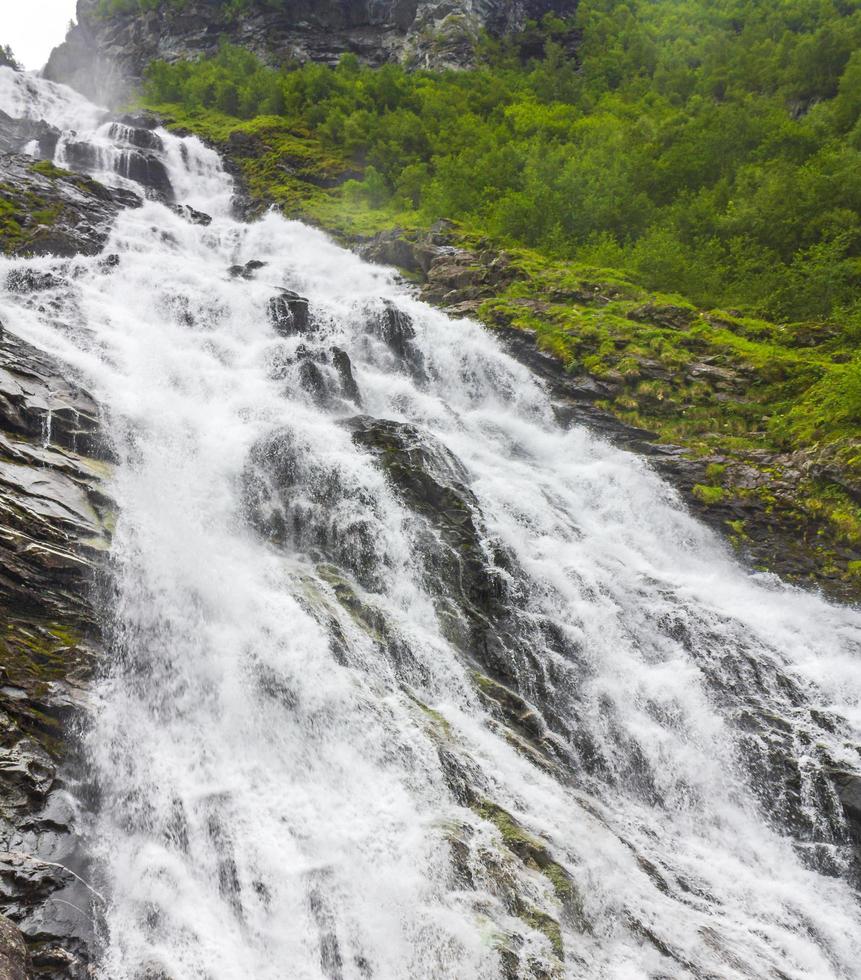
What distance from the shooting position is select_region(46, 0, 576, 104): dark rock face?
51188 millimetres

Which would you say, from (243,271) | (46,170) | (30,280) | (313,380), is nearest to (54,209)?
(46,170)

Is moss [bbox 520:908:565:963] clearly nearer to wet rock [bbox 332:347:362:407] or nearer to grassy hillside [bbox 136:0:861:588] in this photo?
grassy hillside [bbox 136:0:861:588]

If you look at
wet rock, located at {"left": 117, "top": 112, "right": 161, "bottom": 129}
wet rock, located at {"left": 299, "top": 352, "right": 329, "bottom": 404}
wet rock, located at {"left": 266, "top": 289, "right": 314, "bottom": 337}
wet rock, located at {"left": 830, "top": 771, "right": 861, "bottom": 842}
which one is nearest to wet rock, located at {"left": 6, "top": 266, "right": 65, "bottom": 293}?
wet rock, located at {"left": 266, "top": 289, "right": 314, "bottom": 337}

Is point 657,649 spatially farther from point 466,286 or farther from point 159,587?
point 466,286

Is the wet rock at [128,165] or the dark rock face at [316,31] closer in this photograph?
the wet rock at [128,165]

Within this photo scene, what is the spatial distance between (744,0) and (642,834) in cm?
6130

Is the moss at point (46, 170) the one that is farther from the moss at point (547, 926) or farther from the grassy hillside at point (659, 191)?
the moss at point (547, 926)

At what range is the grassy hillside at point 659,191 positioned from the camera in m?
15.8

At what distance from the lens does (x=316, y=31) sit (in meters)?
54.5

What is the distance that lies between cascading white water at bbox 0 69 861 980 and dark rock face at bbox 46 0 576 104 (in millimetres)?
49092

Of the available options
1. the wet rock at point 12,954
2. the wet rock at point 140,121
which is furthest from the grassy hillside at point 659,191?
the wet rock at point 12,954

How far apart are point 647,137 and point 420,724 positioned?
108 feet

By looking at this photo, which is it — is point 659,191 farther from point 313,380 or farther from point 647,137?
point 313,380

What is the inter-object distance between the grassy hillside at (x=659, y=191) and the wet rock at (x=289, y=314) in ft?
20.8
